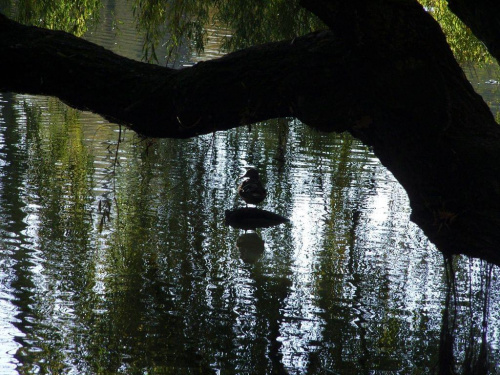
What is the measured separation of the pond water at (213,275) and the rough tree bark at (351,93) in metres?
0.70

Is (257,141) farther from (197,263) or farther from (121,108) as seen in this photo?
(121,108)

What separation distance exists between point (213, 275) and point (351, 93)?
10.4 feet

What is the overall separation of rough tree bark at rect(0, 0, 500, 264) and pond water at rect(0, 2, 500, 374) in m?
0.70

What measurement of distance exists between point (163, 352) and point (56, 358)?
682mm

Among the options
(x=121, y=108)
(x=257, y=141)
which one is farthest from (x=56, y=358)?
(x=257, y=141)

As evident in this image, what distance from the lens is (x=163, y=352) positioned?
14.8 feet

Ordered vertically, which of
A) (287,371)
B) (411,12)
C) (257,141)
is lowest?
(287,371)

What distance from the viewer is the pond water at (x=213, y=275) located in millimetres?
4551

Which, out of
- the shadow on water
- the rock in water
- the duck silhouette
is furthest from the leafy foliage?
the shadow on water

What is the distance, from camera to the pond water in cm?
455

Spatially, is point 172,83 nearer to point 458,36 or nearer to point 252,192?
point 252,192

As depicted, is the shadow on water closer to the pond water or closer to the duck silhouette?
the pond water

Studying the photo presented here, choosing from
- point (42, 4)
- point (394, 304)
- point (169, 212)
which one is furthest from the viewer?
point (169, 212)

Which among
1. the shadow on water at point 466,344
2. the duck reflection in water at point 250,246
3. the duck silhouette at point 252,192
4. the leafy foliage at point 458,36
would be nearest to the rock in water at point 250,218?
the duck reflection in water at point 250,246
